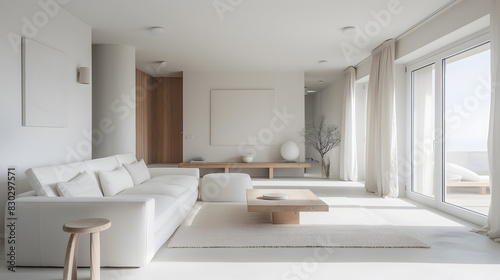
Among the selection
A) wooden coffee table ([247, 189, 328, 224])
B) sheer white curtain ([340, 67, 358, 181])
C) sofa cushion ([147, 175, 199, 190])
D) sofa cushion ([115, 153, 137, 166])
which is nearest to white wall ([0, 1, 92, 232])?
sofa cushion ([115, 153, 137, 166])

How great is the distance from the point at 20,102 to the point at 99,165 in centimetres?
99

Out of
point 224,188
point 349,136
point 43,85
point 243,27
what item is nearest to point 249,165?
point 349,136

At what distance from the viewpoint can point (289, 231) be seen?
3664 millimetres

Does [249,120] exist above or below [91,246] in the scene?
above

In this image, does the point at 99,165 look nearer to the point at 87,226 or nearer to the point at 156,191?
the point at 156,191

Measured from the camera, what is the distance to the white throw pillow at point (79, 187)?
114 inches

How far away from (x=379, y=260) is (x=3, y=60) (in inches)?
148

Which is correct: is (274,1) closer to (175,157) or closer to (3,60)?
(3,60)

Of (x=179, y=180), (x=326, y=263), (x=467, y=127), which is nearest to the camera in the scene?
(x=326, y=263)

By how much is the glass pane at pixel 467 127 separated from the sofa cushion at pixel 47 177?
14.4ft

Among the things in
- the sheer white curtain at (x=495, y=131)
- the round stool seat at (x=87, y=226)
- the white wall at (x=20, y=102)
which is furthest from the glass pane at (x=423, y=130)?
the white wall at (x=20, y=102)

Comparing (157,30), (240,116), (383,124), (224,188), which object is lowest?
(224,188)

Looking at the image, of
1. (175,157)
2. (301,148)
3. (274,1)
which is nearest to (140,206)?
(274,1)

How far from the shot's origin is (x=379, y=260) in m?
2.83
